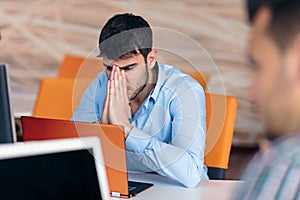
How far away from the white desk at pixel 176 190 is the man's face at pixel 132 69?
280 mm

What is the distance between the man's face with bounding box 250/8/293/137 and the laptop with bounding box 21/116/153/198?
862 millimetres

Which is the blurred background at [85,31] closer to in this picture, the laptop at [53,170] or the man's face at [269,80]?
the laptop at [53,170]

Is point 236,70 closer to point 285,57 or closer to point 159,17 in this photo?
point 159,17

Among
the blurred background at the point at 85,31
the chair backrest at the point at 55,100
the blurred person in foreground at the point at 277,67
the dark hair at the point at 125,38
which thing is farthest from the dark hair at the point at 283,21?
the blurred background at the point at 85,31

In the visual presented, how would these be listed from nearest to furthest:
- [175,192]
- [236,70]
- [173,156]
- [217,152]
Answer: [175,192] < [173,156] < [217,152] < [236,70]

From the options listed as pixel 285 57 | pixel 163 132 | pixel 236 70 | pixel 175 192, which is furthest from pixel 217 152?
pixel 236 70

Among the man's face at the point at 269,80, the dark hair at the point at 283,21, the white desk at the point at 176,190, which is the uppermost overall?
the dark hair at the point at 283,21

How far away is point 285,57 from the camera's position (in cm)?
67

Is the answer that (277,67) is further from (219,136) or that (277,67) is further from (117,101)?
(219,136)

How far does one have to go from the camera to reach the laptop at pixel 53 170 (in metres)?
0.89

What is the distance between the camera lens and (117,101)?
5.91 feet

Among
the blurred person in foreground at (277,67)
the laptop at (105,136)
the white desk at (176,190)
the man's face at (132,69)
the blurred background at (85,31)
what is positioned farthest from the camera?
the blurred background at (85,31)

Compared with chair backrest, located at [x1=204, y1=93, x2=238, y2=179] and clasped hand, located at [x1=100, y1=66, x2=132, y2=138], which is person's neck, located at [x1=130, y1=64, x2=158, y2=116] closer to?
clasped hand, located at [x1=100, y1=66, x2=132, y2=138]

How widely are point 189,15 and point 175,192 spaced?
11.6 ft
